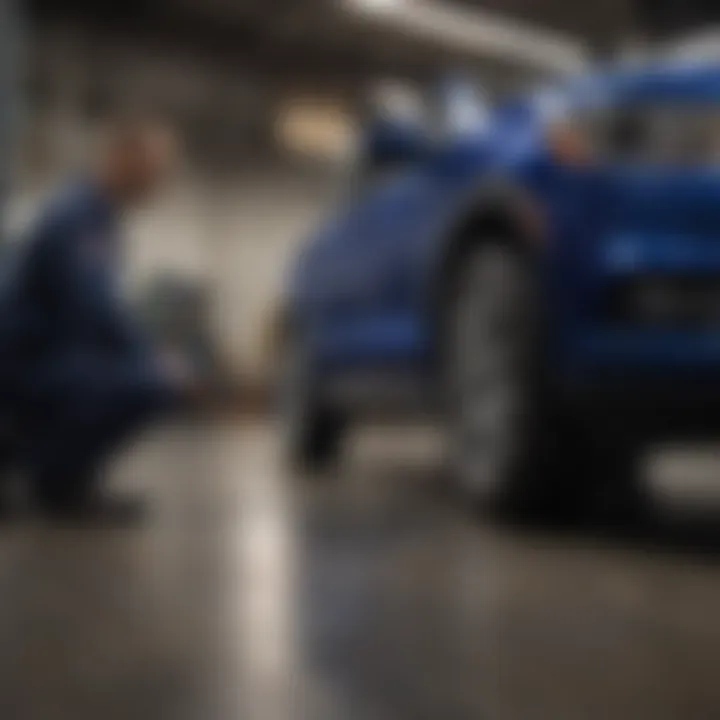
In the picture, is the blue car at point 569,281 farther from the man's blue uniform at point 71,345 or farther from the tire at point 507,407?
the man's blue uniform at point 71,345

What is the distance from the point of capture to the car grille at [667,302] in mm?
3367

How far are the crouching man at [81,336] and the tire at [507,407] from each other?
0.96 meters

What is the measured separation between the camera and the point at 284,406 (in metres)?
6.43

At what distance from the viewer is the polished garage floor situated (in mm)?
1834

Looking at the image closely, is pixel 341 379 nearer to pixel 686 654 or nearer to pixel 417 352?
pixel 417 352

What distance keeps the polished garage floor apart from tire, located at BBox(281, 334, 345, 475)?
1.56 metres

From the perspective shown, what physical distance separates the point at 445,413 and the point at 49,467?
4.08ft

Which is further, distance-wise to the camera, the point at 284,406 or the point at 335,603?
the point at 284,406

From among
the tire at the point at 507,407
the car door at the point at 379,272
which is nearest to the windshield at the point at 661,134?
the tire at the point at 507,407

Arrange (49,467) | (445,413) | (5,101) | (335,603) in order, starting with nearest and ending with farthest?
1. (335,603)
2. (445,413)
3. (49,467)
4. (5,101)

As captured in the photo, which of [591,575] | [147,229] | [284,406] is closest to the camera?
[591,575]

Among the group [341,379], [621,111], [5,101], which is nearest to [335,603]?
[621,111]

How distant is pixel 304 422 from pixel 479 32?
17.1ft

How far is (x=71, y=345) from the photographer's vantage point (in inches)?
171
